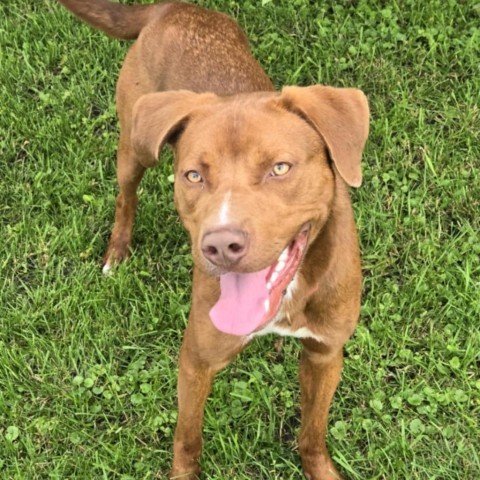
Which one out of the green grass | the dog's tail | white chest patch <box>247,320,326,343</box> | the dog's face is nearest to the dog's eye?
the dog's face

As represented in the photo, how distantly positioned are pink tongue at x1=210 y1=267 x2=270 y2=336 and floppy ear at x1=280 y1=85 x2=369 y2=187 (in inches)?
21.1

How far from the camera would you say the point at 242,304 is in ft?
11.8

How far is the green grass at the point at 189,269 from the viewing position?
15.8 ft

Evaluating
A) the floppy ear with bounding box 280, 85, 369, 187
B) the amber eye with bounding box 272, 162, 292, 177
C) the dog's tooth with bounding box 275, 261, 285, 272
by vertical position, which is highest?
the floppy ear with bounding box 280, 85, 369, 187

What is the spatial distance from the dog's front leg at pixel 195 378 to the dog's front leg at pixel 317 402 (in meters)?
0.44

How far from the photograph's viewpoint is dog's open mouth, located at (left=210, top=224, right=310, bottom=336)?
3551 millimetres

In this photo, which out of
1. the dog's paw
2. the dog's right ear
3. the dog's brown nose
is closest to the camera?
the dog's brown nose

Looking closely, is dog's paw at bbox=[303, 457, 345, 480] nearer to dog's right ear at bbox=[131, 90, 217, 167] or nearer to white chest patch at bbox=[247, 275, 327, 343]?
white chest patch at bbox=[247, 275, 327, 343]

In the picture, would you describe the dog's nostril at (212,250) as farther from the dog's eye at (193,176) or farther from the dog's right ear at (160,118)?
the dog's right ear at (160,118)

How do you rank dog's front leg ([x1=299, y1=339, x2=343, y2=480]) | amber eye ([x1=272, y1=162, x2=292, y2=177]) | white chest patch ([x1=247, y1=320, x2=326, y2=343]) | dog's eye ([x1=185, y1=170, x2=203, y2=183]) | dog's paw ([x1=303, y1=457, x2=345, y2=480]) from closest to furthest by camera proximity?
amber eye ([x1=272, y1=162, x2=292, y2=177]) < dog's eye ([x1=185, y1=170, x2=203, y2=183]) < white chest patch ([x1=247, y1=320, x2=326, y2=343]) < dog's front leg ([x1=299, y1=339, x2=343, y2=480]) < dog's paw ([x1=303, y1=457, x2=345, y2=480])

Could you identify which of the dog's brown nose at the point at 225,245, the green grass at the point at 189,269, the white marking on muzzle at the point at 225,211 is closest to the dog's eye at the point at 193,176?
the white marking on muzzle at the point at 225,211

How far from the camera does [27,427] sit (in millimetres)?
4906

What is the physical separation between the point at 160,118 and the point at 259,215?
31.0 inches

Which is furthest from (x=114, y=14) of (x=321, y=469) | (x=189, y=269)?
(x=321, y=469)
